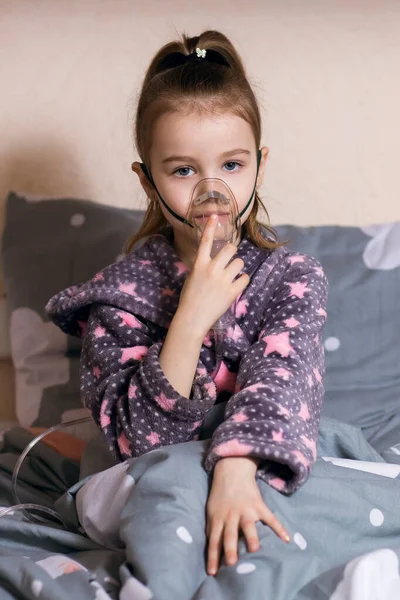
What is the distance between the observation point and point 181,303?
4.05 feet

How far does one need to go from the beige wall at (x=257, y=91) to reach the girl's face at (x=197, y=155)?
54 centimetres

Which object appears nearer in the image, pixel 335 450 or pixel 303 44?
pixel 335 450

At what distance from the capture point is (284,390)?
1.15 m

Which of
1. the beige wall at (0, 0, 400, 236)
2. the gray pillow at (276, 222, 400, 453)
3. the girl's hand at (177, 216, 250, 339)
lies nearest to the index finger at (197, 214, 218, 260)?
the girl's hand at (177, 216, 250, 339)

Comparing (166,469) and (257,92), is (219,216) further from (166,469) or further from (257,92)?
(257,92)

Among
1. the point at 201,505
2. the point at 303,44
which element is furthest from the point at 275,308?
the point at 303,44

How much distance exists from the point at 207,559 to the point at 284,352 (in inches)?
14.5

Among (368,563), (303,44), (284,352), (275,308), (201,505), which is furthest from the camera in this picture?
(303,44)

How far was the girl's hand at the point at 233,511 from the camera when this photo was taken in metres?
0.96

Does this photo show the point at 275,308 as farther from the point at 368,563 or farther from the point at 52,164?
the point at 52,164

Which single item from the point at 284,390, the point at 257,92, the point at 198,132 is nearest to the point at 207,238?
the point at 198,132

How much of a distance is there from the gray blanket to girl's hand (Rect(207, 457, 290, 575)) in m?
0.01

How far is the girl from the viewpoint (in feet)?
3.63

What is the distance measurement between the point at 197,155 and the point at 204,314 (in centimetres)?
25
